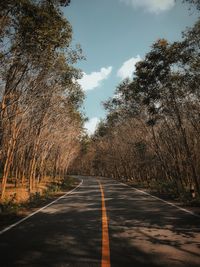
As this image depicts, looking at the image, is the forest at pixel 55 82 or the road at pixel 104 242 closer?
the road at pixel 104 242

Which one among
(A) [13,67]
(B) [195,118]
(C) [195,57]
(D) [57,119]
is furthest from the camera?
(D) [57,119]

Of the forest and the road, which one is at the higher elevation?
the forest

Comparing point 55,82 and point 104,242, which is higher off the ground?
point 55,82

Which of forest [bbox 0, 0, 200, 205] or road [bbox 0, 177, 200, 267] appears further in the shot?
forest [bbox 0, 0, 200, 205]

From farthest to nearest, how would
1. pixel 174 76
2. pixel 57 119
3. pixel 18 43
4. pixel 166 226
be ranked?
1. pixel 57 119
2. pixel 174 76
3. pixel 18 43
4. pixel 166 226

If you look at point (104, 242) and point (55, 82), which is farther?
point (55, 82)

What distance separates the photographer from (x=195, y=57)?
16719mm

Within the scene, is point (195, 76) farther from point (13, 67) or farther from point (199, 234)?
point (199, 234)

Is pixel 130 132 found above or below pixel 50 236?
above

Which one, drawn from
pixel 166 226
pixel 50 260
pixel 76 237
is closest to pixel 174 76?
pixel 166 226

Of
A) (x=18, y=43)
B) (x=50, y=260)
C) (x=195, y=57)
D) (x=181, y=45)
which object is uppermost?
(x=181, y=45)

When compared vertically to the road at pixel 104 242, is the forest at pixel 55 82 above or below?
above

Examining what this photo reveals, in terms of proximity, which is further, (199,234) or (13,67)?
(13,67)

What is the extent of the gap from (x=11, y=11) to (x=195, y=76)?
10892mm
